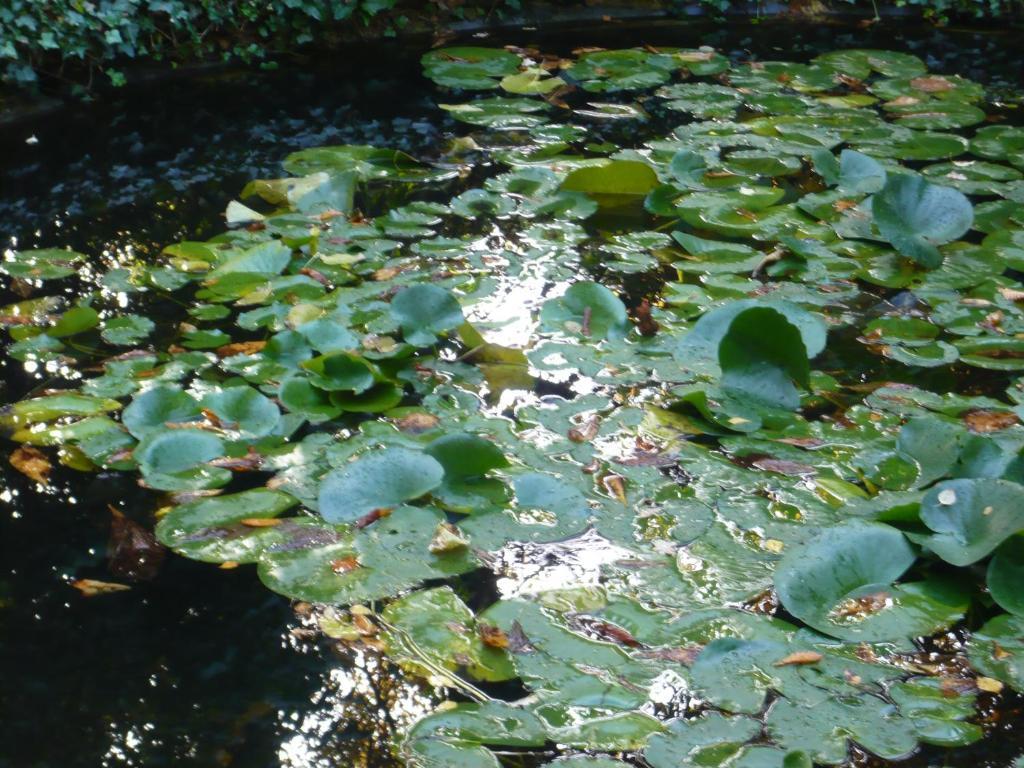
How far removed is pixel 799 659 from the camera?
1.63 meters

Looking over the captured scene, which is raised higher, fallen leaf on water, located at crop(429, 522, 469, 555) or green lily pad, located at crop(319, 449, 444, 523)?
green lily pad, located at crop(319, 449, 444, 523)

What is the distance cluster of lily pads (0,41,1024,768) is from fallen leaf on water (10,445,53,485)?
0.09 feet

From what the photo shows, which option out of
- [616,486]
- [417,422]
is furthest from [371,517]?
[616,486]

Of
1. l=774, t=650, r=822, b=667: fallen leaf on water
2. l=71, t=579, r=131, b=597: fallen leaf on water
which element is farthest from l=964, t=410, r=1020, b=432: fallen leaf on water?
l=71, t=579, r=131, b=597: fallen leaf on water

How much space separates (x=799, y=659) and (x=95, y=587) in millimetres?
1149

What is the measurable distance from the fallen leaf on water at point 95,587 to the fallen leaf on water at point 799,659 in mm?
1067

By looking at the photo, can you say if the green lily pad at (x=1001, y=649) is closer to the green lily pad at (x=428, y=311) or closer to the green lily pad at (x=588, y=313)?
the green lily pad at (x=588, y=313)

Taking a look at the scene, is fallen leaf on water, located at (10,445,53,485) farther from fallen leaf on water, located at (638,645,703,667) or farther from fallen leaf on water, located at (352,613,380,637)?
fallen leaf on water, located at (638,645,703,667)

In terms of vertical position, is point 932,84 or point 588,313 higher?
point 932,84

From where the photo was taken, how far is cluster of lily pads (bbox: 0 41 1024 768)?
1628 millimetres

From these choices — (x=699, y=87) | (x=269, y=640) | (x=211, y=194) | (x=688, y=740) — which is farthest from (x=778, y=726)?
(x=699, y=87)

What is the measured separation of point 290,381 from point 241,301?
19.8 inches

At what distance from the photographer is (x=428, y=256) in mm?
2951

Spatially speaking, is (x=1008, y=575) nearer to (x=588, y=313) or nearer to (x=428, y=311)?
(x=588, y=313)
